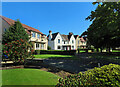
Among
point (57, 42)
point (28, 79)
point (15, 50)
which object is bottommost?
point (28, 79)

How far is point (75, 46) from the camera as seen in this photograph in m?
55.7

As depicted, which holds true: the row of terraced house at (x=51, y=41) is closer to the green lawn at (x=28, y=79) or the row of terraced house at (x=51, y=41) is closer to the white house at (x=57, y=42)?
the white house at (x=57, y=42)

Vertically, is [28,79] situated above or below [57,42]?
below

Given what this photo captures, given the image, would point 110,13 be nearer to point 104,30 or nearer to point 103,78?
point 104,30

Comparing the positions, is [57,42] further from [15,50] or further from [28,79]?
[28,79]

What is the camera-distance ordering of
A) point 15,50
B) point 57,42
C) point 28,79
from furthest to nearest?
point 57,42 → point 15,50 → point 28,79

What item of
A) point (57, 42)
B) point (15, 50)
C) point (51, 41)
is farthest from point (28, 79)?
point (57, 42)

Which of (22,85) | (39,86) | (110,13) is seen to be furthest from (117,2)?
(22,85)

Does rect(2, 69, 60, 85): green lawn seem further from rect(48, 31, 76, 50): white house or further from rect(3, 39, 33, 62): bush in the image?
rect(48, 31, 76, 50): white house

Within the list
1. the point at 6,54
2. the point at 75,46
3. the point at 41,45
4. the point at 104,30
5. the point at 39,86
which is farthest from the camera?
the point at 75,46

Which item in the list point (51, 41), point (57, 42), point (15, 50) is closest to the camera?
point (15, 50)

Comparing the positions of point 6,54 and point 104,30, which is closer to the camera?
point 6,54

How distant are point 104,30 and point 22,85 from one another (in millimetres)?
10233

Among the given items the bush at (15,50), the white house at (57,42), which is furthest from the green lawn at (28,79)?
the white house at (57,42)
